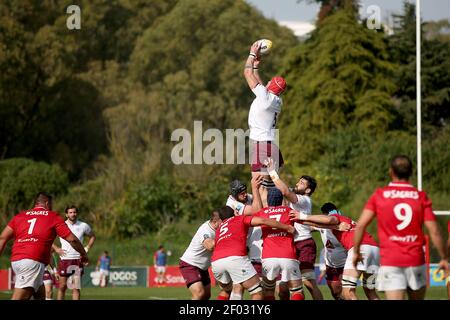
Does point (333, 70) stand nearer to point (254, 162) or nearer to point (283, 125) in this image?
point (283, 125)

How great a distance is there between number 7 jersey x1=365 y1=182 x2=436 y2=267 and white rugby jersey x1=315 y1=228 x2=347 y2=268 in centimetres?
681

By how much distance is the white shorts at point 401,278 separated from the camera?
44.0 feet

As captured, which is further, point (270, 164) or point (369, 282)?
point (369, 282)

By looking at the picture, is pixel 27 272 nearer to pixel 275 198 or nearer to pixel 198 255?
pixel 198 255

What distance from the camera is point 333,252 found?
20609 millimetres

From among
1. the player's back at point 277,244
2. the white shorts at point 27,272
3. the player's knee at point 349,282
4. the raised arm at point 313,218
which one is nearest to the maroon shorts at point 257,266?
the player's knee at point 349,282

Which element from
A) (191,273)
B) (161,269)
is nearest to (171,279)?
(161,269)

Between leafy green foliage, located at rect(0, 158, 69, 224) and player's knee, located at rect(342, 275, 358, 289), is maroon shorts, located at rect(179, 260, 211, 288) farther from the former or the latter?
leafy green foliage, located at rect(0, 158, 69, 224)

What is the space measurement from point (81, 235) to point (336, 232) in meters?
8.71

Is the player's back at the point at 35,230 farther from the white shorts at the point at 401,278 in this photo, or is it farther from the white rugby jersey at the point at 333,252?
the white shorts at the point at 401,278

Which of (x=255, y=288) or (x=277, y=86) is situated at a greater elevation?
(x=277, y=86)

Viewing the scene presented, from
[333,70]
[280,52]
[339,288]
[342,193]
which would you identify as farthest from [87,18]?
[339,288]

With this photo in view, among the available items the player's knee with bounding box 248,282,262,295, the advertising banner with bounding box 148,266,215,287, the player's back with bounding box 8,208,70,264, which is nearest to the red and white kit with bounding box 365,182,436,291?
the player's knee with bounding box 248,282,262,295

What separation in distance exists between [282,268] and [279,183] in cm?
162
